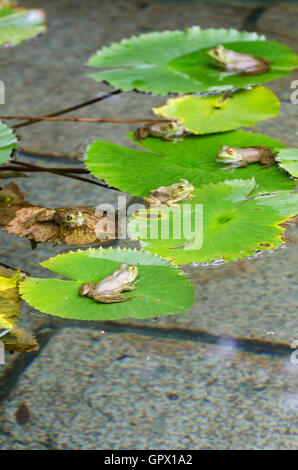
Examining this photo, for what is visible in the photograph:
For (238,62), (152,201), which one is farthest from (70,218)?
(238,62)

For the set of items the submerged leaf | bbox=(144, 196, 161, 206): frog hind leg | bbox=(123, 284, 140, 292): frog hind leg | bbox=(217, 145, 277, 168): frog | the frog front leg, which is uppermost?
bbox=(217, 145, 277, 168): frog

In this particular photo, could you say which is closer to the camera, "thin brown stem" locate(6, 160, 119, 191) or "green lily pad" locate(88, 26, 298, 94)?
"thin brown stem" locate(6, 160, 119, 191)

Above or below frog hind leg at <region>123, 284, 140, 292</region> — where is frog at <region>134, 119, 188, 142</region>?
above

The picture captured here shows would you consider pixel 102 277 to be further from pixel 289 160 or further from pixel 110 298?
pixel 289 160

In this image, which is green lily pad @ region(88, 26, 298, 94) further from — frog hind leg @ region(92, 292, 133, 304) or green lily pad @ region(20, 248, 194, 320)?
frog hind leg @ region(92, 292, 133, 304)

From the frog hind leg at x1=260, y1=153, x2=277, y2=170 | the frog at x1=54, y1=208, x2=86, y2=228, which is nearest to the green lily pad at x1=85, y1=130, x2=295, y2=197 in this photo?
the frog hind leg at x1=260, y1=153, x2=277, y2=170
